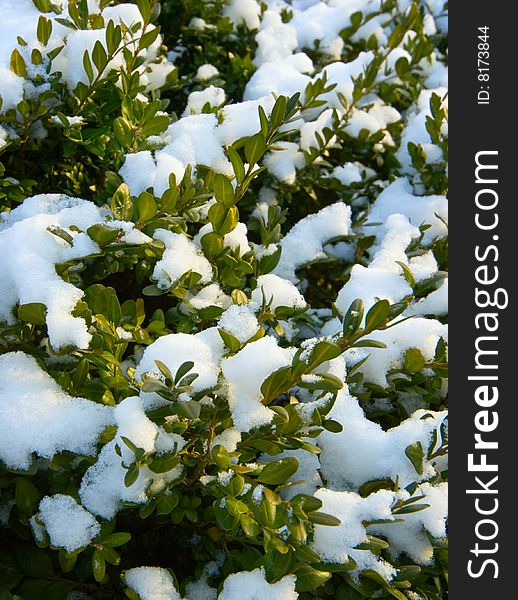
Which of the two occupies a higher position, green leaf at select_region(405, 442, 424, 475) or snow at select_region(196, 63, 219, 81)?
snow at select_region(196, 63, 219, 81)

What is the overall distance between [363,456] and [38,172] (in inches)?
41.4

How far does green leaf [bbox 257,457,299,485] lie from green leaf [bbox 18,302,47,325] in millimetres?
440

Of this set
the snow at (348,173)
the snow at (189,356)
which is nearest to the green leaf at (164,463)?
the snow at (189,356)

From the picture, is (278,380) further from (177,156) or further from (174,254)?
(177,156)

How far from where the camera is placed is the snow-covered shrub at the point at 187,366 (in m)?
1.04

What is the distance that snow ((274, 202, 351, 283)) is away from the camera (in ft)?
5.41

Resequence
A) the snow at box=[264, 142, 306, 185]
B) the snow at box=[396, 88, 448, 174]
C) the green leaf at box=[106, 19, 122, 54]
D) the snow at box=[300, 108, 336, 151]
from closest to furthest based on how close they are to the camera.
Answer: the green leaf at box=[106, 19, 122, 54] < the snow at box=[264, 142, 306, 185] < the snow at box=[300, 108, 336, 151] < the snow at box=[396, 88, 448, 174]

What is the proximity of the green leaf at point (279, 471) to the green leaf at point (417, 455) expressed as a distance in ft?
0.85

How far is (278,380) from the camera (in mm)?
1030

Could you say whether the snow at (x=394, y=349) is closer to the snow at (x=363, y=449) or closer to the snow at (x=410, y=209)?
the snow at (x=363, y=449)

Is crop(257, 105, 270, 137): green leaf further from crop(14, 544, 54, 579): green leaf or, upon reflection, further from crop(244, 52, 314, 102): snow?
crop(14, 544, 54, 579): green leaf

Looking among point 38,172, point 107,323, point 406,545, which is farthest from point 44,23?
point 406,545

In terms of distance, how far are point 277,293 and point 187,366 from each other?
1.31ft

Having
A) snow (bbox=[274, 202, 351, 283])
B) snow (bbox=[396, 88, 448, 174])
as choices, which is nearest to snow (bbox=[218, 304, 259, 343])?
snow (bbox=[274, 202, 351, 283])
